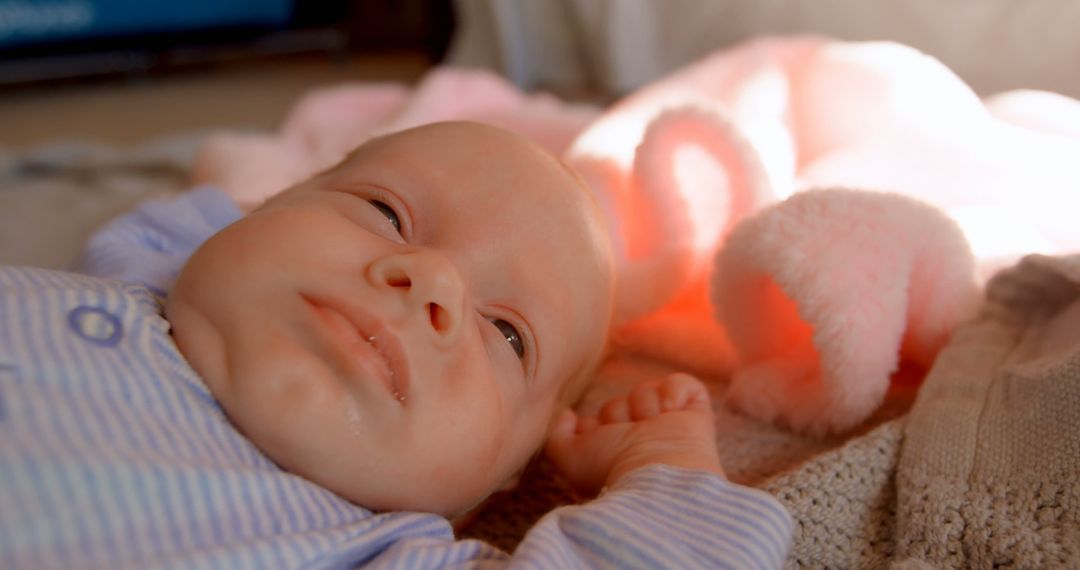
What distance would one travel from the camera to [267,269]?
67 centimetres

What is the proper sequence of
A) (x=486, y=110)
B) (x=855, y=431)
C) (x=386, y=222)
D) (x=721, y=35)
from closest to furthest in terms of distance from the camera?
(x=386, y=222) → (x=855, y=431) → (x=486, y=110) → (x=721, y=35)

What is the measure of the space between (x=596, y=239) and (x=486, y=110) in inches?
25.4

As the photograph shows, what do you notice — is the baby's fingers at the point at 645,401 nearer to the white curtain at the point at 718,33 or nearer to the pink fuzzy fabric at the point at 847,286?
the pink fuzzy fabric at the point at 847,286

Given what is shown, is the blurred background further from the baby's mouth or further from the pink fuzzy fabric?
the baby's mouth

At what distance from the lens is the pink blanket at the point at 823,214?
2.76 ft

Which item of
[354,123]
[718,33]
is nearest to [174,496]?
[354,123]

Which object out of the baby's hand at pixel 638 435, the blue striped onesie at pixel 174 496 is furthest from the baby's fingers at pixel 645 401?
the blue striped onesie at pixel 174 496

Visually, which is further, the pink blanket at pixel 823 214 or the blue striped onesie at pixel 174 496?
the pink blanket at pixel 823 214

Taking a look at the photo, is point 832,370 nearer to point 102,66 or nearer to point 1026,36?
point 1026,36

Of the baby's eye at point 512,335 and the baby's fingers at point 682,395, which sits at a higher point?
the baby's eye at point 512,335

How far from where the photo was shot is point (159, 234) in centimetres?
104

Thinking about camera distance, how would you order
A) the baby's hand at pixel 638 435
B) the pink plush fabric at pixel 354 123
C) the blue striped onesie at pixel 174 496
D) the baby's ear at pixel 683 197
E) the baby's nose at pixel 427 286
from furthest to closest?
the pink plush fabric at pixel 354 123 → the baby's ear at pixel 683 197 → the baby's hand at pixel 638 435 → the baby's nose at pixel 427 286 → the blue striped onesie at pixel 174 496

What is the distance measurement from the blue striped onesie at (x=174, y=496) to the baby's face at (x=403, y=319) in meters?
0.03

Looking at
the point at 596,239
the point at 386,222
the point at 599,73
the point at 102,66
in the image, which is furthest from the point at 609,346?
the point at 102,66
